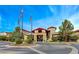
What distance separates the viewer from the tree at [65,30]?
14.8ft

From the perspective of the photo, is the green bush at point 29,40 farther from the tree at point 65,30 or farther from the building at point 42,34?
the tree at point 65,30

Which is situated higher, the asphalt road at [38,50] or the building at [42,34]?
the building at [42,34]

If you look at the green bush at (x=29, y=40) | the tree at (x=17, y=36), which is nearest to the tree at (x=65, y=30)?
the green bush at (x=29, y=40)

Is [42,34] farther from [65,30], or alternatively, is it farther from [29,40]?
[65,30]

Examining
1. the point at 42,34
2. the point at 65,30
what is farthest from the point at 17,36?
the point at 65,30

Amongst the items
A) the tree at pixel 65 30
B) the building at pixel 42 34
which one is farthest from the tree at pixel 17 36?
the tree at pixel 65 30

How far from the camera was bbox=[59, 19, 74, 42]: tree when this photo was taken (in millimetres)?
4496

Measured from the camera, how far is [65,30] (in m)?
4.55

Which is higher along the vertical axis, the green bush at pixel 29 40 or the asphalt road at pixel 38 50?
the green bush at pixel 29 40

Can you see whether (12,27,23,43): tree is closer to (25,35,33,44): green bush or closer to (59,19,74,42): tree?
(25,35,33,44): green bush

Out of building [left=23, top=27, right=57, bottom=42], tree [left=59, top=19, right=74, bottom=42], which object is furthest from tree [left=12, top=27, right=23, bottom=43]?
tree [left=59, top=19, right=74, bottom=42]

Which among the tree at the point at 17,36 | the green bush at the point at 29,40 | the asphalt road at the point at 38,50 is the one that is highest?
the tree at the point at 17,36

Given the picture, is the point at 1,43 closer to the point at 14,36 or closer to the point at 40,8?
the point at 14,36

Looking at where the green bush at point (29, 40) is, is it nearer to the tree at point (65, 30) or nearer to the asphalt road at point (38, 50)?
the asphalt road at point (38, 50)
